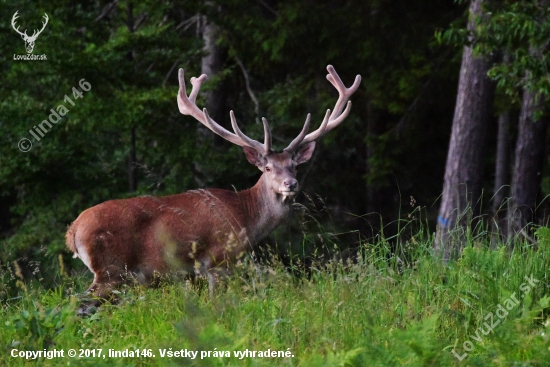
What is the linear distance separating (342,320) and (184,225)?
3096mm

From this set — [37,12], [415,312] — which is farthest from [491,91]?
[415,312]

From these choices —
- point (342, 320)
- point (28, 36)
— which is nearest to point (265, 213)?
point (342, 320)

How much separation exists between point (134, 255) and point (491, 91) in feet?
21.2

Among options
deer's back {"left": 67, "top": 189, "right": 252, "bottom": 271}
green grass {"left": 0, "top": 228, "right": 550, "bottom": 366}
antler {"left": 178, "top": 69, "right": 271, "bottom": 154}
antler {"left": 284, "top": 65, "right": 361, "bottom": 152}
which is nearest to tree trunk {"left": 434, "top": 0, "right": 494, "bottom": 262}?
antler {"left": 284, "top": 65, "right": 361, "bottom": 152}

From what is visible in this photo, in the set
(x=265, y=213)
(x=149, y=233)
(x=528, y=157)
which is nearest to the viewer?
(x=149, y=233)

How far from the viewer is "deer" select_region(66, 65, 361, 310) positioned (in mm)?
7461

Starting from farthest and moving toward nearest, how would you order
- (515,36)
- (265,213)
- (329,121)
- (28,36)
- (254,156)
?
(28,36), (515,36), (329,121), (254,156), (265,213)

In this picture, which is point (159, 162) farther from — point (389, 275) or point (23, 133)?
point (389, 275)

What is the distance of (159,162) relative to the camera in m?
12.8

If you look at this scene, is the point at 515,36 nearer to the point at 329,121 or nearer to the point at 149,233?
the point at 329,121

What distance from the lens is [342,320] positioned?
16.0 ft

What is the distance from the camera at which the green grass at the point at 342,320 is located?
14.0ft

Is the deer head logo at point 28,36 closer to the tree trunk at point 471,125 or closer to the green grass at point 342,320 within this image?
the tree trunk at point 471,125

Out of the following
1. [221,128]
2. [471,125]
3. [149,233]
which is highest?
[221,128]
